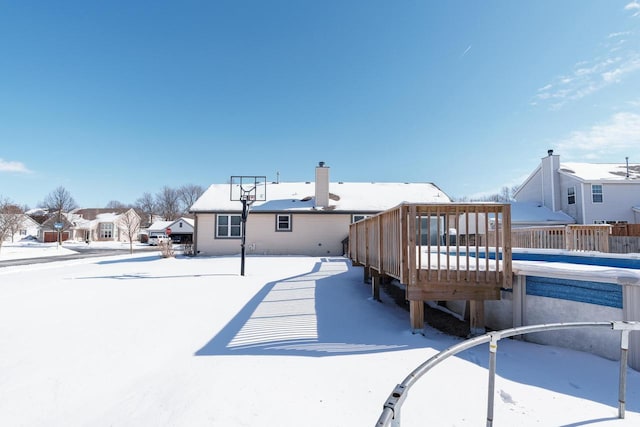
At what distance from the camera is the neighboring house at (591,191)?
18094 millimetres

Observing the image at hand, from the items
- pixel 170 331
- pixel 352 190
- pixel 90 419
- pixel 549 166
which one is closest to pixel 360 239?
pixel 170 331

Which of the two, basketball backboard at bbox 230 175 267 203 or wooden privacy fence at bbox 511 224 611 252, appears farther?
basketball backboard at bbox 230 175 267 203

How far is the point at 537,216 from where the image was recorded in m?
18.8

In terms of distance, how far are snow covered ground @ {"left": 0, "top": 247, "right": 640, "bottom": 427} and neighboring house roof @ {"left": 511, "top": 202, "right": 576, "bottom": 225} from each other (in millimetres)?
17205

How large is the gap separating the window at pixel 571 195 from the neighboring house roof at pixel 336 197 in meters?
8.15

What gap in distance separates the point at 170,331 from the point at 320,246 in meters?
12.6

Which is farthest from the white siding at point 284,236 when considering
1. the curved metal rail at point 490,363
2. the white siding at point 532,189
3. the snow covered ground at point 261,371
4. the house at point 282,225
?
the white siding at point 532,189

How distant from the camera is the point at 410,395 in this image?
2607 mm

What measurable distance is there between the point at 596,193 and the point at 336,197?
52.4 ft

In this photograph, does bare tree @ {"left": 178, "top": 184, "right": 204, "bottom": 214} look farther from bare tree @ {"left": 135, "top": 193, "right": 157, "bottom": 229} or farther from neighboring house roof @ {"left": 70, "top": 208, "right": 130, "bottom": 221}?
neighboring house roof @ {"left": 70, "top": 208, "right": 130, "bottom": 221}

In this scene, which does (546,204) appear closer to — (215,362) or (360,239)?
(360,239)

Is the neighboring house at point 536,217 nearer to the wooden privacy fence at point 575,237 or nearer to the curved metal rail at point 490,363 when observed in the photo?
the wooden privacy fence at point 575,237

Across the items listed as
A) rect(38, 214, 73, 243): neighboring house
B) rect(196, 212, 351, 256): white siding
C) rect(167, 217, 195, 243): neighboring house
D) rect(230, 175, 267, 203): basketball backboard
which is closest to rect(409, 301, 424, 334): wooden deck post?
rect(230, 175, 267, 203): basketball backboard

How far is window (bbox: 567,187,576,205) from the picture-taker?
18.7 metres
